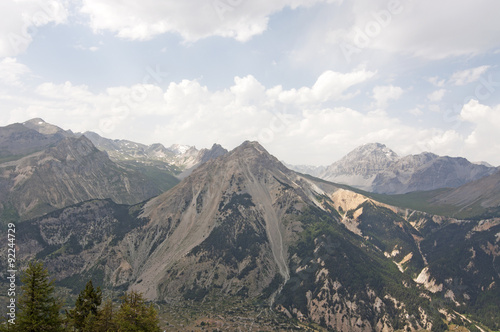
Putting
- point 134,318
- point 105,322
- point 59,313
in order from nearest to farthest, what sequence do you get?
point 59,313 < point 134,318 < point 105,322

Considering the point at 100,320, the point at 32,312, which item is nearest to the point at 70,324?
the point at 100,320

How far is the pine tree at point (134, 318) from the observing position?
63094 millimetres

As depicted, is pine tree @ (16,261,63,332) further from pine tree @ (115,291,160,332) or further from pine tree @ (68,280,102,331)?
pine tree @ (68,280,102,331)

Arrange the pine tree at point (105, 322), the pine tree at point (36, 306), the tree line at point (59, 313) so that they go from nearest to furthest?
the pine tree at point (36, 306) < the tree line at point (59, 313) < the pine tree at point (105, 322)

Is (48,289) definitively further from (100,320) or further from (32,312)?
(100,320)

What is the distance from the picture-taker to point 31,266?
184 ft

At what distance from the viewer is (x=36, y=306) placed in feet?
185

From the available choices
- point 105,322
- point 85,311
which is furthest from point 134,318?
point 85,311

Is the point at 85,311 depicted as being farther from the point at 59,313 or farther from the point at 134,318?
the point at 134,318

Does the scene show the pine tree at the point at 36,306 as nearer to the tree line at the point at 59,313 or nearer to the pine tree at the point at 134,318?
the tree line at the point at 59,313

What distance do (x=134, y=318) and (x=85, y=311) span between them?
52.1 ft

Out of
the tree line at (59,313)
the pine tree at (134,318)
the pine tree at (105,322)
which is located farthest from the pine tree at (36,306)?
the pine tree at (105,322)

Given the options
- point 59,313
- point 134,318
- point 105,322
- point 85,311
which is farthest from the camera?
point 85,311

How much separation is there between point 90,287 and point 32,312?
1777cm
